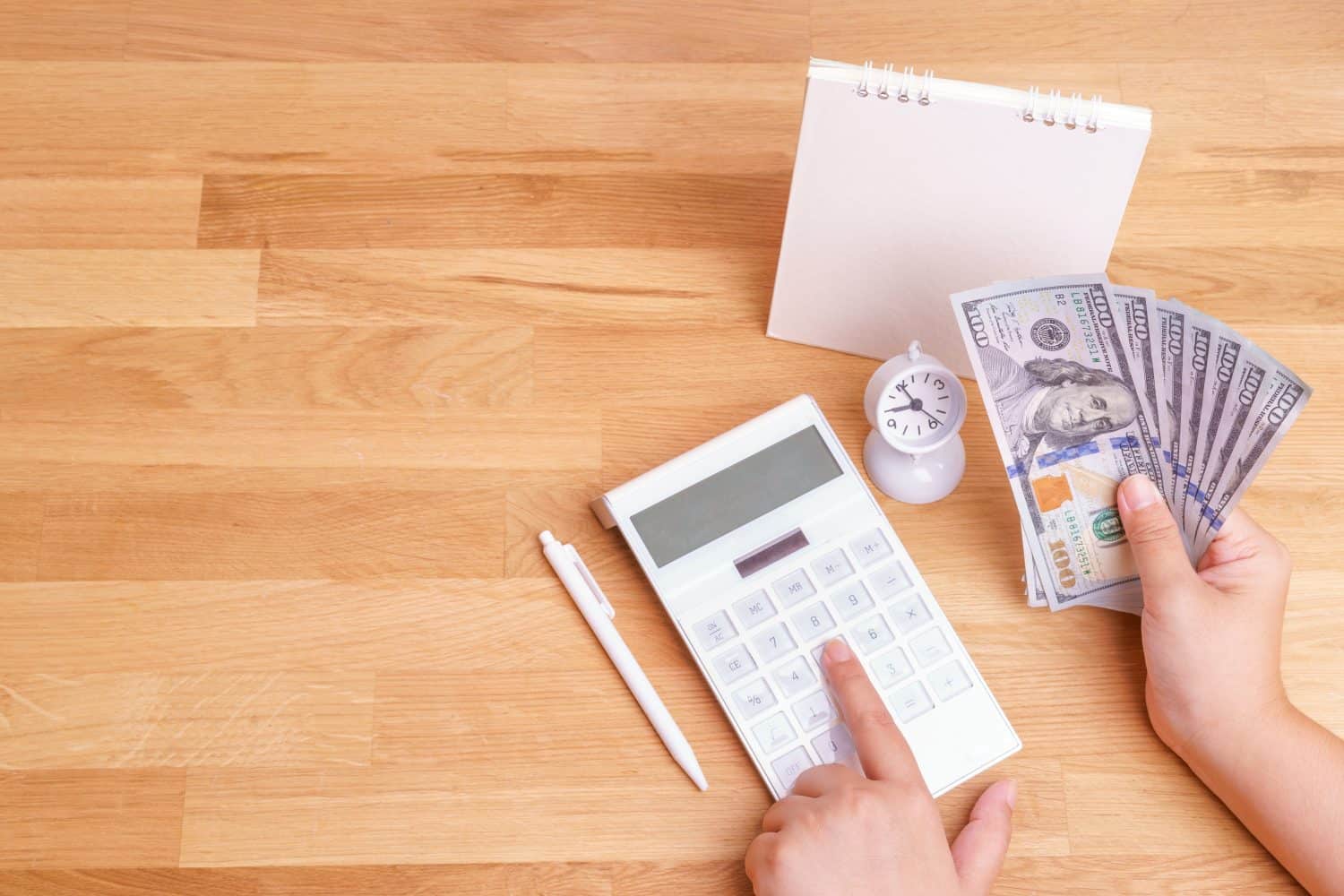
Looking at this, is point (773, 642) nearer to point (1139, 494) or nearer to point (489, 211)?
point (1139, 494)

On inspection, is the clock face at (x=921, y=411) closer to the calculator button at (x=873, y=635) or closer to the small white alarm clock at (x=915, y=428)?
the small white alarm clock at (x=915, y=428)

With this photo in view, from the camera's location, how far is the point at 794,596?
0.87 m

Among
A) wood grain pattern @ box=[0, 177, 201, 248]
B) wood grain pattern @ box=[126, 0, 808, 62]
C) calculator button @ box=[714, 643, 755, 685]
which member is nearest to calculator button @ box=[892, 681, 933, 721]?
calculator button @ box=[714, 643, 755, 685]

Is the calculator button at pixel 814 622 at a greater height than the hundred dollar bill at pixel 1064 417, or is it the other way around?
the hundred dollar bill at pixel 1064 417

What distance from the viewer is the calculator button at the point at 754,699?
2.78 feet

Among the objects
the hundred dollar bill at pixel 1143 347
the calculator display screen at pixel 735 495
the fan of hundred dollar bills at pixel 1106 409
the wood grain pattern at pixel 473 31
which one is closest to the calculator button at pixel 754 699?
the calculator display screen at pixel 735 495

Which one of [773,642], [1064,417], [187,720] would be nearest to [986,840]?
[773,642]

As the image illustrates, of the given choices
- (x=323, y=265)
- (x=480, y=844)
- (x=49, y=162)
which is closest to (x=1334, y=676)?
(x=480, y=844)

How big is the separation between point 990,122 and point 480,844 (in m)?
0.61

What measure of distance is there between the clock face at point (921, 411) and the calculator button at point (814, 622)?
13cm

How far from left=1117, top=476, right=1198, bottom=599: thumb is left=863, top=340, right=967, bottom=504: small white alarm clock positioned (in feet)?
0.42

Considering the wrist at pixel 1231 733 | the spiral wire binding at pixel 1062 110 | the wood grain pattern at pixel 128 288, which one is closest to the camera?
the spiral wire binding at pixel 1062 110

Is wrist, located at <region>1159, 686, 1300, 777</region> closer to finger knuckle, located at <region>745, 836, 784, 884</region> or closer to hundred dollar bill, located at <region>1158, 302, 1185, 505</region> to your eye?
hundred dollar bill, located at <region>1158, 302, 1185, 505</region>

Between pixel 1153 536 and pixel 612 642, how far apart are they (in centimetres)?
39
